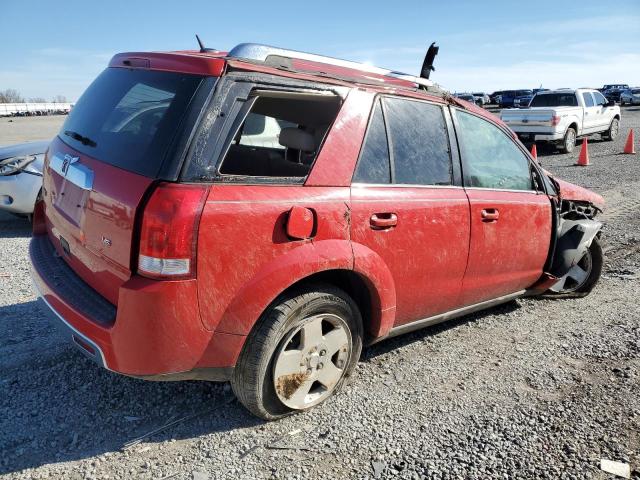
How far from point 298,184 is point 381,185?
1.89ft

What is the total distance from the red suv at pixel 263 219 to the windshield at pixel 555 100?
568 inches

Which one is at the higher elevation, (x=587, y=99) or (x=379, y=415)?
(x=587, y=99)

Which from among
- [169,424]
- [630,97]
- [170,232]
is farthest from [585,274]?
[630,97]

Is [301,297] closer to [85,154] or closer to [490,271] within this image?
[85,154]

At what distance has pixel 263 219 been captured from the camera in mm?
2402

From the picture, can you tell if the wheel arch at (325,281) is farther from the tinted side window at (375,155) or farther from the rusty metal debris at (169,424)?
the rusty metal debris at (169,424)

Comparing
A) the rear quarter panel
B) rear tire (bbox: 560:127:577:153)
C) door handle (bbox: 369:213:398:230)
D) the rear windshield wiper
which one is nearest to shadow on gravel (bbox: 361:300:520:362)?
door handle (bbox: 369:213:398:230)

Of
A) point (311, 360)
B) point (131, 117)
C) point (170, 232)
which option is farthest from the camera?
point (311, 360)

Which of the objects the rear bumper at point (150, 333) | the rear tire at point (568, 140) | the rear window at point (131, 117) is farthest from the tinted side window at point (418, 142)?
the rear tire at point (568, 140)

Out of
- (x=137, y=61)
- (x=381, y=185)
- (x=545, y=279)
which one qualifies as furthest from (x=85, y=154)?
(x=545, y=279)

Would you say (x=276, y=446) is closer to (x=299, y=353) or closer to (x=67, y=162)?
(x=299, y=353)

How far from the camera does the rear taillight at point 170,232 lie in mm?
2148

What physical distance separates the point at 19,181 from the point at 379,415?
205 inches

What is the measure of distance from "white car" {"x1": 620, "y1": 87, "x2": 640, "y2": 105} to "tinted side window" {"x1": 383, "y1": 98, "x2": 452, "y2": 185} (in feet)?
178
